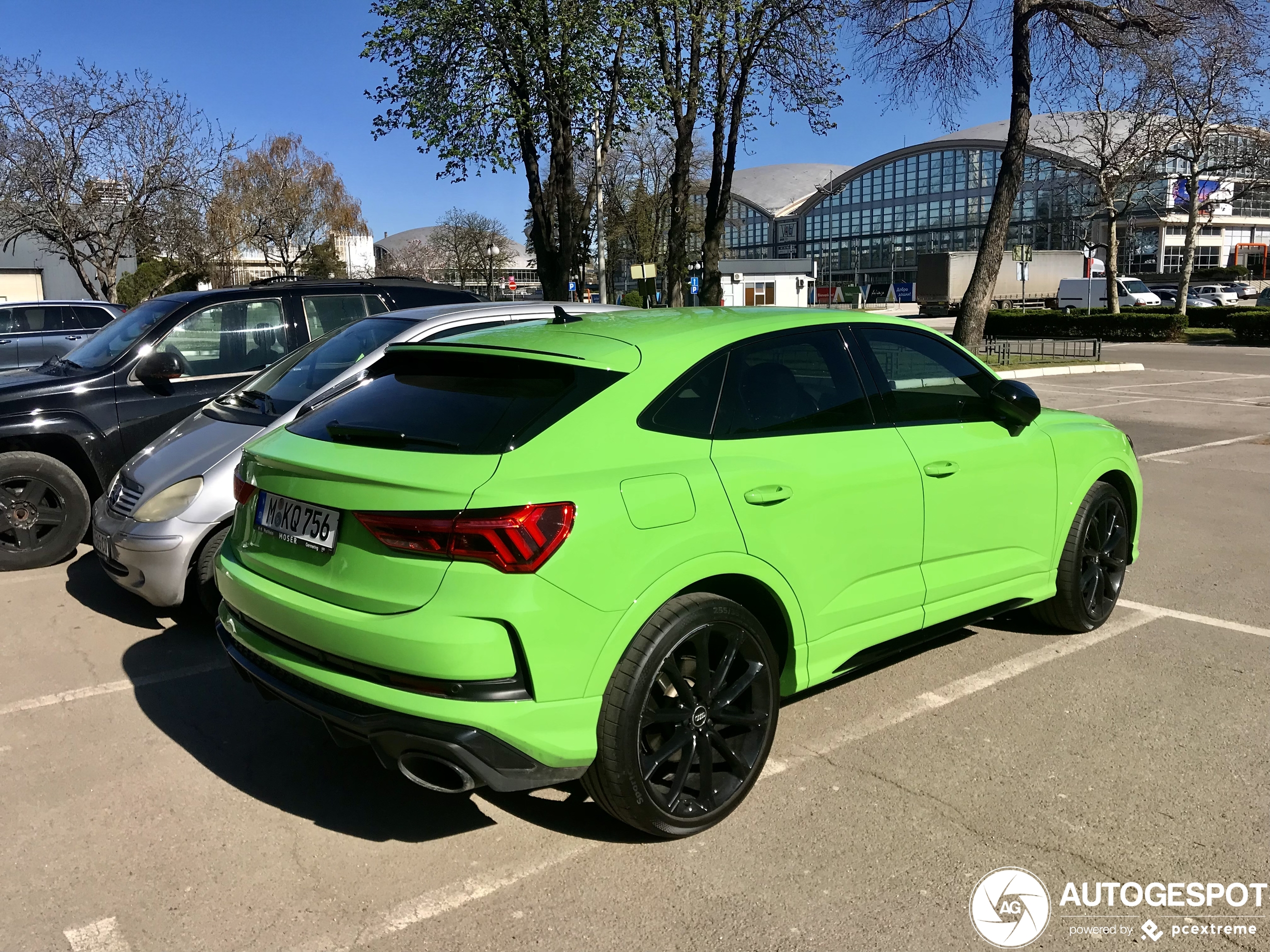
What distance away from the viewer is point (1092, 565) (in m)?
5.09

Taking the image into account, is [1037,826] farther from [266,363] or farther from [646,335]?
[266,363]

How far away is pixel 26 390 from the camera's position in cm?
669

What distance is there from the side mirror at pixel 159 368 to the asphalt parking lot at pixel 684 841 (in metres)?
2.00

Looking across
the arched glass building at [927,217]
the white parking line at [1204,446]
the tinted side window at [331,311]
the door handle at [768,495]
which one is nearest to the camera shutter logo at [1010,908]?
the door handle at [768,495]

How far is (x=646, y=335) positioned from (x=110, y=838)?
8.13ft

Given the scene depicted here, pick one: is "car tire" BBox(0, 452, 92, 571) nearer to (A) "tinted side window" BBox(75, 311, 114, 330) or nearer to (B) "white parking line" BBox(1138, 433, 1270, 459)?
(A) "tinted side window" BBox(75, 311, 114, 330)

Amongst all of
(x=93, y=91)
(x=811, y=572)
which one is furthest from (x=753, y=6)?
(x=811, y=572)

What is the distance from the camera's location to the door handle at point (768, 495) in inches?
130

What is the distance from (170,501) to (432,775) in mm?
3070

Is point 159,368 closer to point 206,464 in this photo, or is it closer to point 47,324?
point 206,464

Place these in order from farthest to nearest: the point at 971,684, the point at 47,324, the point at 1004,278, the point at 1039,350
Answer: the point at 1004,278, the point at 1039,350, the point at 47,324, the point at 971,684

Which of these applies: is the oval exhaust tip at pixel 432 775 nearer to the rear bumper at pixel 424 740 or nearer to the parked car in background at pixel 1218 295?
the rear bumper at pixel 424 740

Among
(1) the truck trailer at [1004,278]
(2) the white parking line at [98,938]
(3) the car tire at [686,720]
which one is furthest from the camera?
(1) the truck trailer at [1004,278]

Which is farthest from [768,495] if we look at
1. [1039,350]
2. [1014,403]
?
[1039,350]
